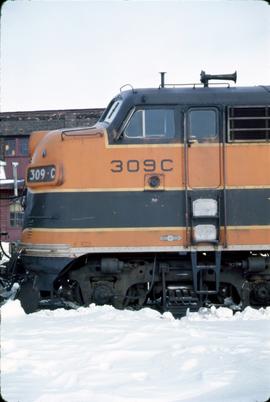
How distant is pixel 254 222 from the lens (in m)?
6.99

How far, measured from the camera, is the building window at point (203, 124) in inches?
277

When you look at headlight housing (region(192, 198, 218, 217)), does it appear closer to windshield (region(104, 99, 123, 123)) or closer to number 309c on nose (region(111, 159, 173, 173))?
number 309c on nose (region(111, 159, 173, 173))

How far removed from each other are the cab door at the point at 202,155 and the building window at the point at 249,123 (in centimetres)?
23

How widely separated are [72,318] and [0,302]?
1824mm

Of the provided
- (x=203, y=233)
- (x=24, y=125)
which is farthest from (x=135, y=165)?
(x=24, y=125)

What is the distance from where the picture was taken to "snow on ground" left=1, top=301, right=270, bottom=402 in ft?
11.5

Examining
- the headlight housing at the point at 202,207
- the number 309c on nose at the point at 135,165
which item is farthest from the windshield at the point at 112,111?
the headlight housing at the point at 202,207

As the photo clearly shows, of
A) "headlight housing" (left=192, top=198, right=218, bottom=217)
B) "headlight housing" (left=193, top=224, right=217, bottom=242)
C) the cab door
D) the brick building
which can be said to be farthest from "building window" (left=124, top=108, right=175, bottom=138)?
the brick building

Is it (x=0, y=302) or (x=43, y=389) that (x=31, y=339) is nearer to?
(x=43, y=389)

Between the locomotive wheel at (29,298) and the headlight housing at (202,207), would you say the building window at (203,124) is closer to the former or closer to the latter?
the headlight housing at (202,207)

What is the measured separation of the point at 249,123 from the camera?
707 cm

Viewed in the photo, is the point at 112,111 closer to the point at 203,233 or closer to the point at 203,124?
the point at 203,124

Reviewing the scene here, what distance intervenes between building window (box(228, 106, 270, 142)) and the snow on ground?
2.55 meters

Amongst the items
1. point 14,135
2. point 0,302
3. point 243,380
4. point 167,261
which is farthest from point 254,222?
point 14,135
